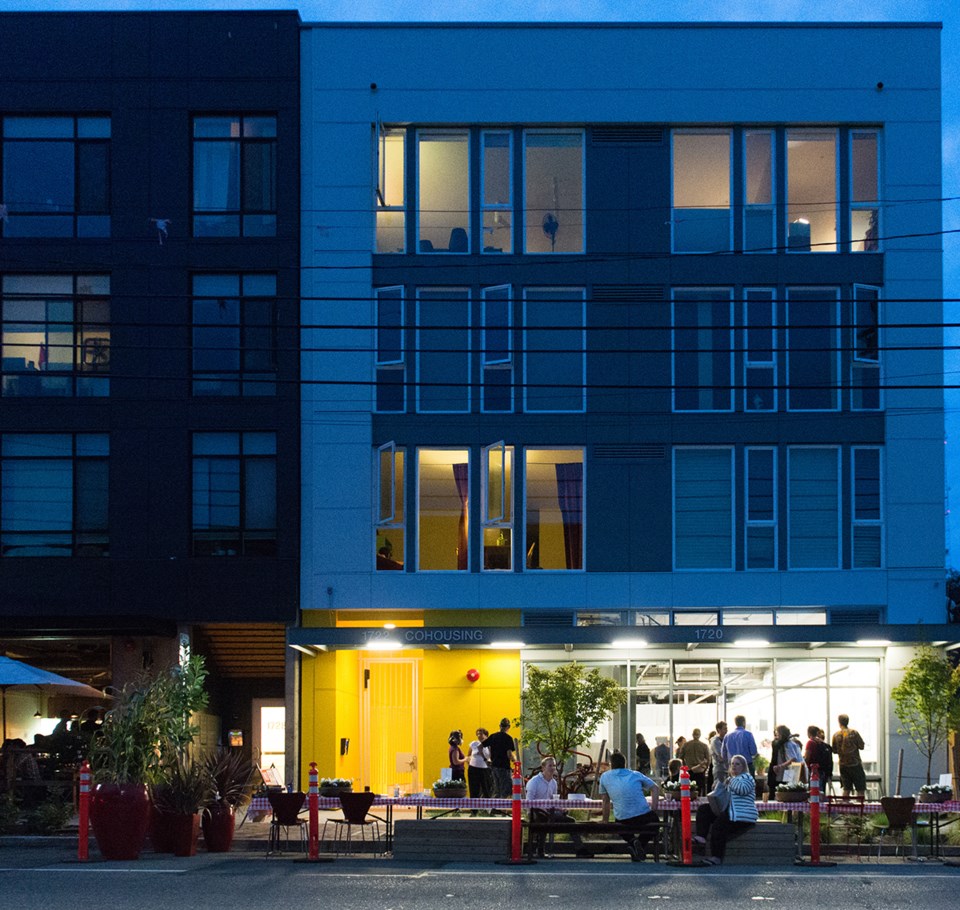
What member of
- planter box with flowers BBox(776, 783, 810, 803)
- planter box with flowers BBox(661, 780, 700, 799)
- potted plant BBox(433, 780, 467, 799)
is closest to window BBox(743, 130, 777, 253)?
planter box with flowers BBox(661, 780, 700, 799)

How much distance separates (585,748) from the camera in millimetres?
30531

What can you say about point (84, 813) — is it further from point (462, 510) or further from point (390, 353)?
point (390, 353)

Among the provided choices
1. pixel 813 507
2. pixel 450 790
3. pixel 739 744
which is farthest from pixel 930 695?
pixel 450 790

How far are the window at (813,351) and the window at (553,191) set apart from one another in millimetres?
4447

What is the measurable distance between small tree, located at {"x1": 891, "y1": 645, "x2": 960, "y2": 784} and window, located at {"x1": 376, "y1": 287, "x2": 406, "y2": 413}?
10727mm

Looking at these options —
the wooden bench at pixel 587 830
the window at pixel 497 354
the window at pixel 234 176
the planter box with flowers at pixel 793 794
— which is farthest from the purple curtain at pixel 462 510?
the wooden bench at pixel 587 830

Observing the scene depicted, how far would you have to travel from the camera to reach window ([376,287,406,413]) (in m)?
31.2

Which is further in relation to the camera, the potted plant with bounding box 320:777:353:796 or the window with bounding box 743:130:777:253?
the window with bounding box 743:130:777:253

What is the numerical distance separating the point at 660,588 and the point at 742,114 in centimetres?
934

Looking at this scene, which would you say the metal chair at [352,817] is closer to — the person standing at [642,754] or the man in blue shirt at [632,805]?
the man in blue shirt at [632,805]

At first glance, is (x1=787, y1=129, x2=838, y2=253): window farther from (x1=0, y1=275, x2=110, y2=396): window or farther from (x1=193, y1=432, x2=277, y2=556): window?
(x1=0, y1=275, x2=110, y2=396): window

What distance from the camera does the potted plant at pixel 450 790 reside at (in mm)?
23703

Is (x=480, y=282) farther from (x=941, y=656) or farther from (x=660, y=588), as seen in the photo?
(x=941, y=656)

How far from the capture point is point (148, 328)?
31.0m
